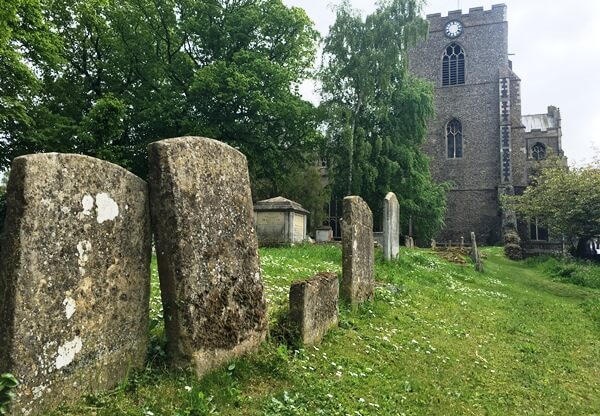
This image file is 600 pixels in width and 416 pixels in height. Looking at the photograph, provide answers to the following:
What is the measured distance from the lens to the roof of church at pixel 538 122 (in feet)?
140

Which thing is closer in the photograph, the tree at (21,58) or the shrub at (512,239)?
the tree at (21,58)

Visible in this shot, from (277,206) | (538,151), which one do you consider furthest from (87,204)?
(538,151)

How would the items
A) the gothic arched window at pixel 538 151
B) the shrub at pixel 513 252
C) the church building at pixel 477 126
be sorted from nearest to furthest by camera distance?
the shrub at pixel 513 252, the church building at pixel 477 126, the gothic arched window at pixel 538 151

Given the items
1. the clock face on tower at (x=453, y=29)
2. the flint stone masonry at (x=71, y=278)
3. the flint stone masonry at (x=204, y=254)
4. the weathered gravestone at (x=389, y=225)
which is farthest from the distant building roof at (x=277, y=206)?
the clock face on tower at (x=453, y=29)

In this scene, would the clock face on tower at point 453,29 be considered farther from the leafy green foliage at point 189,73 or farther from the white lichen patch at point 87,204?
the white lichen patch at point 87,204

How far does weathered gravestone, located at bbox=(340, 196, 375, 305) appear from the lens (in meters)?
7.02

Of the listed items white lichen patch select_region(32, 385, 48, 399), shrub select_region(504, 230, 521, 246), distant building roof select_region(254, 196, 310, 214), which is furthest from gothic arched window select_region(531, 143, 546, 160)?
white lichen patch select_region(32, 385, 48, 399)

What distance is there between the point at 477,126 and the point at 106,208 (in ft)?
126

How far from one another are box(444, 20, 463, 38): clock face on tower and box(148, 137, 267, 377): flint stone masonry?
3957 centimetres

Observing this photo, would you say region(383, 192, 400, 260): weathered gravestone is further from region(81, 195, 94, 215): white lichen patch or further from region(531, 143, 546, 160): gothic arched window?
region(531, 143, 546, 160): gothic arched window

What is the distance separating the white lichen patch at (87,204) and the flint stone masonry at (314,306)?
233 cm

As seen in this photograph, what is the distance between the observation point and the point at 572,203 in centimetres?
1950

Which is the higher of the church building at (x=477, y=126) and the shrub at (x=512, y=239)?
the church building at (x=477, y=126)

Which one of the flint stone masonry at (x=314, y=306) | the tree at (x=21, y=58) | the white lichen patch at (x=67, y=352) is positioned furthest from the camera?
the tree at (x=21, y=58)
